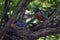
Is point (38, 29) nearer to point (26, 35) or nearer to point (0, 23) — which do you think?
point (26, 35)

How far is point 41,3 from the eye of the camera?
12.0 feet

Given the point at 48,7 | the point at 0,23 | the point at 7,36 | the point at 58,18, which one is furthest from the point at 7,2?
the point at 48,7

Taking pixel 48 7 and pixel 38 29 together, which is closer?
pixel 38 29

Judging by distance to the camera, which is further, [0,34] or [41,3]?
[41,3]

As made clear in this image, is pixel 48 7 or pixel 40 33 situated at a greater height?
pixel 48 7

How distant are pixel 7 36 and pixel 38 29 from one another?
0.48m

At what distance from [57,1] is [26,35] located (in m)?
1.17

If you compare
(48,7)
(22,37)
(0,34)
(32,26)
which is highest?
(48,7)

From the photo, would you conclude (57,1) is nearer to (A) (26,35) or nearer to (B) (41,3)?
(B) (41,3)

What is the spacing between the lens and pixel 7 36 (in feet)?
9.68

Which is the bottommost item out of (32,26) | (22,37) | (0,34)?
(0,34)

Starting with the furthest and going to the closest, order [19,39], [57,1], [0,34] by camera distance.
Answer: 1. [57,1]
2. [19,39]
3. [0,34]

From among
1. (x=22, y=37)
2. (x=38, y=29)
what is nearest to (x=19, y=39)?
(x=22, y=37)

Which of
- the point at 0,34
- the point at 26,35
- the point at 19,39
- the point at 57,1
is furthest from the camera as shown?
the point at 57,1
